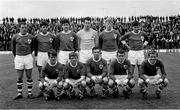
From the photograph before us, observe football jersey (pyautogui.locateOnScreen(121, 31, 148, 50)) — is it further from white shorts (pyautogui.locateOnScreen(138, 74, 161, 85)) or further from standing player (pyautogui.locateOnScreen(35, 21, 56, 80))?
standing player (pyautogui.locateOnScreen(35, 21, 56, 80))

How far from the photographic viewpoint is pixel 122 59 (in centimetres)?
764

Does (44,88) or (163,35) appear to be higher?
(163,35)

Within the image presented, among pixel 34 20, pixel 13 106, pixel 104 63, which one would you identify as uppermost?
pixel 34 20

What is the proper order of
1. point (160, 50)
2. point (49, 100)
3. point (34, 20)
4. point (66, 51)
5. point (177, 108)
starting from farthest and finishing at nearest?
1. point (34, 20)
2. point (160, 50)
3. point (66, 51)
4. point (49, 100)
5. point (177, 108)

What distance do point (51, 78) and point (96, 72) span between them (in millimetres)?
1178

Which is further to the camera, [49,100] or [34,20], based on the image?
[34,20]

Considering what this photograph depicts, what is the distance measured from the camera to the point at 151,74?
25.0 feet

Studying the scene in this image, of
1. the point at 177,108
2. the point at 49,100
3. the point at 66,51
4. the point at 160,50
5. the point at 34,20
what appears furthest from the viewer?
the point at 34,20

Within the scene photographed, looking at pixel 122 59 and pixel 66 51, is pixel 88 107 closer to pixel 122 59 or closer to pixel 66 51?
pixel 122 59

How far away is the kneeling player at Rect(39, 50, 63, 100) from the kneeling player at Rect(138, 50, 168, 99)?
79.2 inches

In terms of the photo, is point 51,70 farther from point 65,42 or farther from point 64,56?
point 65,42

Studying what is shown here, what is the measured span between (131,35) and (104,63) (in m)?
1.49

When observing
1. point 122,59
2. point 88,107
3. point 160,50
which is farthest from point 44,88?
point 160,50

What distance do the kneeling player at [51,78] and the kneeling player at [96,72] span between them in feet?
2.45
